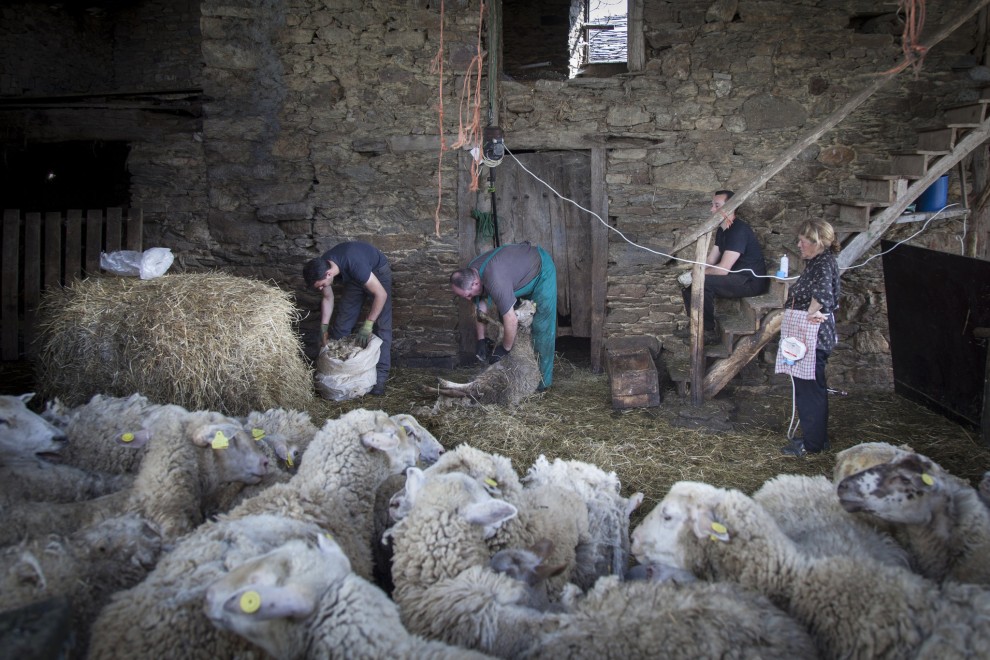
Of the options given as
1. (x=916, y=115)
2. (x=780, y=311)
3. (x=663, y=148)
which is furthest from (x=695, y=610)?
(x=916, y=115)

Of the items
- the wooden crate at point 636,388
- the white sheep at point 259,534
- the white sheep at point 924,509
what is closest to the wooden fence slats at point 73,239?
the white sheep at point 259,534

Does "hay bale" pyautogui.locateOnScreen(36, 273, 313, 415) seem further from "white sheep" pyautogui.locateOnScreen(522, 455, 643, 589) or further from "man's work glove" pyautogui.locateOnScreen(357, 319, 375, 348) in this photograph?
A: "white sheep" pyautogui.locateOnScreen(522, 455, 643, 589)

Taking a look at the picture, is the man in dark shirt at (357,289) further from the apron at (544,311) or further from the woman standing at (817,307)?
the woman standing at (817,307)

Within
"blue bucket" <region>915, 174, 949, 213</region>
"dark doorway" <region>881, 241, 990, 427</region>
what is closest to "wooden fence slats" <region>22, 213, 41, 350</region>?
"dark doorway" <region>881, 241, 990, 427</region>

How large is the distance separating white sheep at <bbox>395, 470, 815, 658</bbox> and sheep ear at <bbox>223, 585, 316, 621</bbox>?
58cm

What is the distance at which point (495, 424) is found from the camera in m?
6.39

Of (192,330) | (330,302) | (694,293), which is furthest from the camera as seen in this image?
(330,302)

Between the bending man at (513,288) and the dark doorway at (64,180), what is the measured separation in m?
7.47

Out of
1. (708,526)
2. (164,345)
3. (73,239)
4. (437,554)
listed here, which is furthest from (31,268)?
(708,526)

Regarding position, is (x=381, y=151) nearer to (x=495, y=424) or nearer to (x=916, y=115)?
(x=495, y=424)

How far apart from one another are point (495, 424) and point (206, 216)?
4.30 m

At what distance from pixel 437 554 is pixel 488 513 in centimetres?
29

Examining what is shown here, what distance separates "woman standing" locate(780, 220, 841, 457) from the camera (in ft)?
17.8

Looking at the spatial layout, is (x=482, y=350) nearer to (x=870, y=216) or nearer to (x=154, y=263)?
(x=154, y=263)
